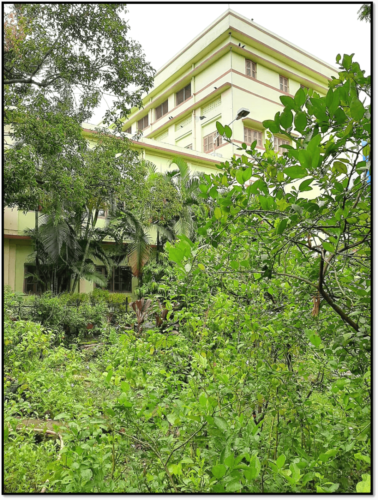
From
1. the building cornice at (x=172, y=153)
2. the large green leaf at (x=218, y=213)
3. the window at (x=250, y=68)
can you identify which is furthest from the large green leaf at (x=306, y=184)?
the building cornice at (x=172, y=153)

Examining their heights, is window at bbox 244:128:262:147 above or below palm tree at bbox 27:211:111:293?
above

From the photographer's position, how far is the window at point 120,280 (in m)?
13.7

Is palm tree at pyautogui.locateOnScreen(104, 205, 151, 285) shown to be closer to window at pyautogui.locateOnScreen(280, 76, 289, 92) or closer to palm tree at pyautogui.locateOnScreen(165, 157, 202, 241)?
palm tree at pyautogui.locateOnScreen(165, 157, 202, 241)

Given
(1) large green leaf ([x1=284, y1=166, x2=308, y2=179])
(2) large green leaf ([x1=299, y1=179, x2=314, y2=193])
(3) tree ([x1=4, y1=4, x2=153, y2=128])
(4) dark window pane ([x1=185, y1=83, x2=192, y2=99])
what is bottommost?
(2) large green leaf ([x1=299, y1=179, x2=314, y2=193])

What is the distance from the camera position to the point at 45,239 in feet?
33.1

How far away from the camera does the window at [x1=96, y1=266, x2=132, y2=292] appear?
44.9ft

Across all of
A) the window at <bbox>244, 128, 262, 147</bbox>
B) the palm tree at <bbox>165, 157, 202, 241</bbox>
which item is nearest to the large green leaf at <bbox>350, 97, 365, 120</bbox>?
the palm tree at <bbox>165, 157, 202, 241</bbox>

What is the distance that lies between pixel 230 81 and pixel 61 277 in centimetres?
837

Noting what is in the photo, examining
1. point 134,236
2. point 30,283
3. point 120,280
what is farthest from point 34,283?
point 134,236

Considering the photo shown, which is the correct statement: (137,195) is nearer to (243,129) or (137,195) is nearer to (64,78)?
(64,78)

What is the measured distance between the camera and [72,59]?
255 inches

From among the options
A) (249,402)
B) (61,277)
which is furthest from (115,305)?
(249,402)

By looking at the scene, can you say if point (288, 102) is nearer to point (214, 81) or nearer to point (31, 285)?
point (31, 285)

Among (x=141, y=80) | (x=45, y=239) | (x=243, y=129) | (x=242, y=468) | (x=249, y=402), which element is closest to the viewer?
(x=242, y=468)
